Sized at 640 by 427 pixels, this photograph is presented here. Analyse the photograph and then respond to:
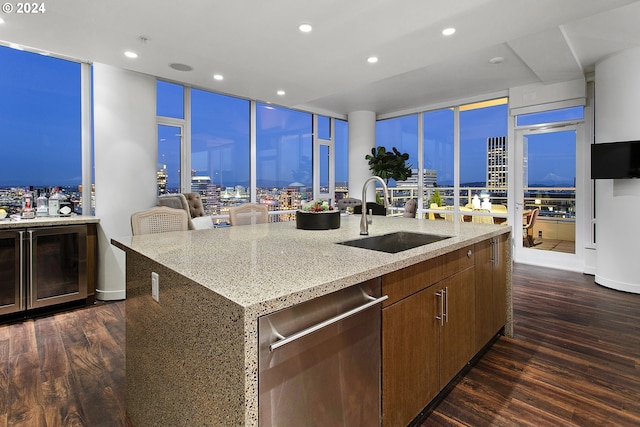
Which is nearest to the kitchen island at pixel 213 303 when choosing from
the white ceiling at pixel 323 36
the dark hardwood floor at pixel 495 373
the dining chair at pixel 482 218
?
the dark hardwood floor at pixel 495 373

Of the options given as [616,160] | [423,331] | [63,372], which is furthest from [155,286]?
[616,160]

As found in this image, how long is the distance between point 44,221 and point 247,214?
1986 millimetres

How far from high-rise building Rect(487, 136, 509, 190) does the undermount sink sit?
4266 millimetres

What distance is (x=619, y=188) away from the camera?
13.2ft

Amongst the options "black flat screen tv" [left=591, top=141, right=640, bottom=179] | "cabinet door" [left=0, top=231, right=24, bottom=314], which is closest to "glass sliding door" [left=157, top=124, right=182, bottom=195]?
"cabinet door" [left=0, top=231, right=24, bottom=314]

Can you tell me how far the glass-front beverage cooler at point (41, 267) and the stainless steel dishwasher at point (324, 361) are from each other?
11.3ft

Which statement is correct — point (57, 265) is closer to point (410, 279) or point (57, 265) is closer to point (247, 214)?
point (247, 214)

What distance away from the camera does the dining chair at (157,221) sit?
2246 mm

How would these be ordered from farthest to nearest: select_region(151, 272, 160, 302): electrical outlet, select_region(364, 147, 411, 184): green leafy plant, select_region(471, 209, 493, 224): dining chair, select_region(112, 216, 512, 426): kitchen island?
select_region(364, 147, 411, 184): green leafy plant
select_region(471, 209, 493, 224): dining chair
select_region(151, 272, 160, 302): electrical outlet
select_region(112, 216, 512, 426): kitchen island

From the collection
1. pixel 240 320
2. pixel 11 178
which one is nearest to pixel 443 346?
pixel 240 320

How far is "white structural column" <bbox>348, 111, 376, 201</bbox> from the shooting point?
7.29 metres

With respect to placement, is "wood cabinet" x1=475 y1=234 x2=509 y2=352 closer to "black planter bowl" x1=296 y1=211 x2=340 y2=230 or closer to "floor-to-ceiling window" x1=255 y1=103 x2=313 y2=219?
"black planter bowl" x1=296 y1=211 x2=340 y2=230

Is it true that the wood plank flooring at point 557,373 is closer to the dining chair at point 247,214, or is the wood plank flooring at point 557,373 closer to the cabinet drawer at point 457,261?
the cabinet drawer at point 457,261

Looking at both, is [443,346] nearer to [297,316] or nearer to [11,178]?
[297,316]
